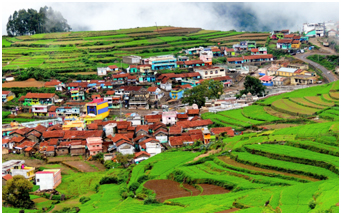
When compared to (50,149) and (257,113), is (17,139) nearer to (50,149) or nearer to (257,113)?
(50,149)

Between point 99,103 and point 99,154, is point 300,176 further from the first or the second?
point 99,103

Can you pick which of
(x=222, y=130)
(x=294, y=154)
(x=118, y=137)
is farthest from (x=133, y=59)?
(x=294, y=154)

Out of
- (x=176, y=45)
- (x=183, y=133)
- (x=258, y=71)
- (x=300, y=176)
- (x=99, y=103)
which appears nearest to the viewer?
(x=300, y=176)

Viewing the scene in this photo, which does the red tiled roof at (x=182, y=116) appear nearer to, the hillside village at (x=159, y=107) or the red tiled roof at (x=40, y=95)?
the hillside village at (x=159, y=107)

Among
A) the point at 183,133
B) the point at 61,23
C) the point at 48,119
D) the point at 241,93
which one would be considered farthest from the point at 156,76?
the point at 61,23

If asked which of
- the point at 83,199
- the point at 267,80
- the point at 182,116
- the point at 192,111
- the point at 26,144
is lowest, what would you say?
the point at 83,199
